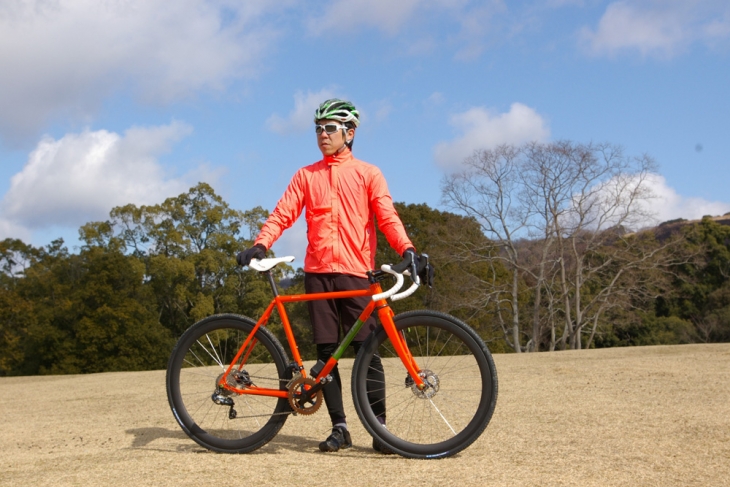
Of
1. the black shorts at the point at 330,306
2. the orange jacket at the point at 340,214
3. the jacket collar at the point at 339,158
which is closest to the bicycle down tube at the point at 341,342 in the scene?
the black shorts at the point at 330,306

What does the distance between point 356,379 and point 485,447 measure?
3.00 feet

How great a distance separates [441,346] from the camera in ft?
13.0

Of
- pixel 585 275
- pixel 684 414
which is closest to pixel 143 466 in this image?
pixel 684 414

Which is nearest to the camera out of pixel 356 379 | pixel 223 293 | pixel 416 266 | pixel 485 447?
pixel 416 266

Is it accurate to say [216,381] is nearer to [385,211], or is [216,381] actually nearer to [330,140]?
[385,211]

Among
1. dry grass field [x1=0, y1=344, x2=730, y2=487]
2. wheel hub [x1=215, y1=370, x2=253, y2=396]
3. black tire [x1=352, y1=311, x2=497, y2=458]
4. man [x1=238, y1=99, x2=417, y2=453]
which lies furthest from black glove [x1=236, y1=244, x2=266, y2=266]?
dry grass field [x1=0, y1=344, x2=730, y2=487]

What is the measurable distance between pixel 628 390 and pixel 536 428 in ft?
9.38

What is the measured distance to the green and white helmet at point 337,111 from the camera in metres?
4.45

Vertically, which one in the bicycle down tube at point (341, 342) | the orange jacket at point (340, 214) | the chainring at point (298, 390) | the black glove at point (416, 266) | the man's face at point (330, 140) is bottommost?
the chainring at point (298, 390)

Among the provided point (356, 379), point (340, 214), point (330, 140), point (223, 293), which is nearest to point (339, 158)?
point (330, 140)

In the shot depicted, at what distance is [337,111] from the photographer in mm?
4453

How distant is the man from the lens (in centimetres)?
429

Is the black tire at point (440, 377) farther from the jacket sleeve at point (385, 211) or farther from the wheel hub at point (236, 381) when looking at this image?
the wheel hub at point (236, 381)

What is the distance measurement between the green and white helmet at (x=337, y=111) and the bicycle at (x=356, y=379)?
97 cm
